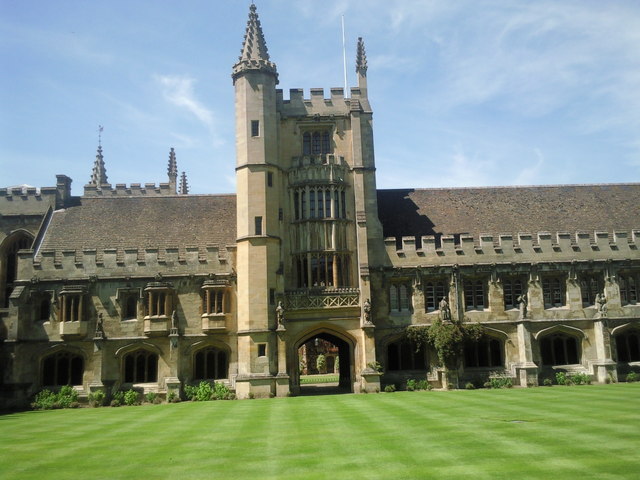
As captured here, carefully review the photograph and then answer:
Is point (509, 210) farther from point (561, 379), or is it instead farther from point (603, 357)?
point (561, 379)

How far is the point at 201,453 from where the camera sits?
15086mm

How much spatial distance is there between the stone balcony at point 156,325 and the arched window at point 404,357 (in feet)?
38.7

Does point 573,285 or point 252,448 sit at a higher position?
point 573,285

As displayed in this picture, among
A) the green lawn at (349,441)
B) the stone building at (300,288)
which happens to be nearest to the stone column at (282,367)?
the stone building at (300,288)

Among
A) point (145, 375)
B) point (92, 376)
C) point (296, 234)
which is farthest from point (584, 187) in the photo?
point (92, 376)

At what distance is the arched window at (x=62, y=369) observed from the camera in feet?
107

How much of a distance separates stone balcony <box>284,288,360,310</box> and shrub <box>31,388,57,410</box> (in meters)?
12.3

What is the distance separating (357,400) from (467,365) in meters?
9.26

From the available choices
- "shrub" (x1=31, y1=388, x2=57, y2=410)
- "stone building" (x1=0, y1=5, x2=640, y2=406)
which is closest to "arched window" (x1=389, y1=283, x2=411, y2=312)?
"stone building" (x1=0, y1=5, x2=640, y2=406)

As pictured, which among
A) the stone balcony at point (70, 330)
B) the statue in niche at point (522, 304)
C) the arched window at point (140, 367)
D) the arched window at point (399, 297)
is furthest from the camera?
the arched window at point (399, 297)

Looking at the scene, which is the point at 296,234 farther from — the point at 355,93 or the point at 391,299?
the point at 355,93

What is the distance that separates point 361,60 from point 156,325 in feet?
61.4

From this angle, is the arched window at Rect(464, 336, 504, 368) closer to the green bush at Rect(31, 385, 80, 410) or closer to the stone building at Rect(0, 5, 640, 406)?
the stone building at Rect(0, 5, 640, 406)

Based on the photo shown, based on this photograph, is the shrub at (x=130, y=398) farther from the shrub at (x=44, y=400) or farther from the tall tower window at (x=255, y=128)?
the tall tower window at (x=255, y=128)
